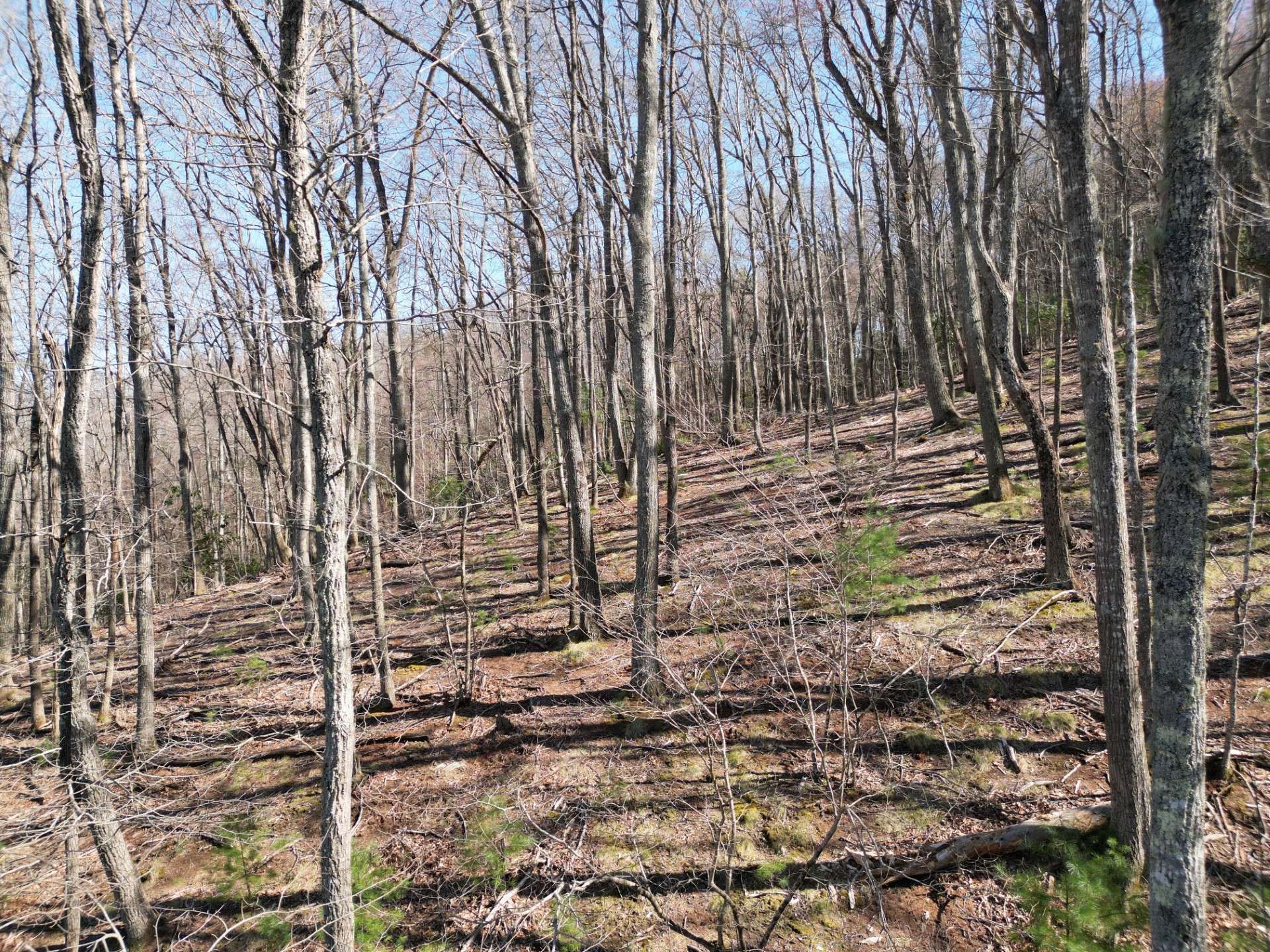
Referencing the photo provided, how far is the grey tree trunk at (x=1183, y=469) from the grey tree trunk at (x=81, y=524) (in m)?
6.26

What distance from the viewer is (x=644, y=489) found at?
6.57 meters

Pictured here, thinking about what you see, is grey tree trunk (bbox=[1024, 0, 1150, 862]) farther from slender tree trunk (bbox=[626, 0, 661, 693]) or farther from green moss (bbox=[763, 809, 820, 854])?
slender tree trunk (bbox=[626, 0, 661, 693])

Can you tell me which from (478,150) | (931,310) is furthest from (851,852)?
(931,310)

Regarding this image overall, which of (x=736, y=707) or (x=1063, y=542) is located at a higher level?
(x=1063, y=542)

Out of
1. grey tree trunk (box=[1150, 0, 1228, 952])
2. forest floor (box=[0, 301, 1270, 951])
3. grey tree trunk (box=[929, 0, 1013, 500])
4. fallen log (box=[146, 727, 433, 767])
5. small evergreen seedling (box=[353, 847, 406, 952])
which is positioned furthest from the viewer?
grey tree trunk (box=[929, 0, 1013, 500])

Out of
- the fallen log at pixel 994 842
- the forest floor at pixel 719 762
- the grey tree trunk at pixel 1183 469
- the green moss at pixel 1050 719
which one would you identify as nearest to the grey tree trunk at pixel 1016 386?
the forest floor at pixel 719 762

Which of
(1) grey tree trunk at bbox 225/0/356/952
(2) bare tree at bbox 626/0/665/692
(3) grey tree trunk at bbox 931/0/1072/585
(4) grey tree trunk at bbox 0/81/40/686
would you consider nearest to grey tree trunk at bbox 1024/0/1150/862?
(3) grey tree trunk at bbox 931/0/1072/585

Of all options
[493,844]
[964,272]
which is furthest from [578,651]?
[964,272]

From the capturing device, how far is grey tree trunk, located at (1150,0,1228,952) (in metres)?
2.62

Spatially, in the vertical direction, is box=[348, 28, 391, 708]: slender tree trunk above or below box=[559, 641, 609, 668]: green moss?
above

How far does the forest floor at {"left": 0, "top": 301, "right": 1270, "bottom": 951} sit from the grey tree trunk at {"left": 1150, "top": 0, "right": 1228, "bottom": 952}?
177 centimetres

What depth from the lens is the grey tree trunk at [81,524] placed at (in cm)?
492

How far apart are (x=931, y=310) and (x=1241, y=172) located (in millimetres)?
18025

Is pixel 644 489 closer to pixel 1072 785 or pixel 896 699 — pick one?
pixel 896 699
